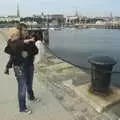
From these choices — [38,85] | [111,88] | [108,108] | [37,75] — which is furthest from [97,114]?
[37,75]

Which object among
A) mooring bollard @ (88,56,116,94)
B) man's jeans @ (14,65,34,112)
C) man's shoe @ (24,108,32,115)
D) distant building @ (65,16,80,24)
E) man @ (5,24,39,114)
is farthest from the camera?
distant building @ (65,16,80,24)

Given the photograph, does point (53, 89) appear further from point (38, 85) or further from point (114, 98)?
point (114, 98)

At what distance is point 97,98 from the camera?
19.5ft

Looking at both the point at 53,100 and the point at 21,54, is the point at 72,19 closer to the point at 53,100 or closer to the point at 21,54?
the point at 53,100

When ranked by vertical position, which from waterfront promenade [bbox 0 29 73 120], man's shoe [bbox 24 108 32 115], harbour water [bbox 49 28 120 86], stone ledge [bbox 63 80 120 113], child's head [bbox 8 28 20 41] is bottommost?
harbour water [bbox 49 28 120 86]

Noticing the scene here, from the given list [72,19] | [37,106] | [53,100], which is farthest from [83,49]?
[72,19]

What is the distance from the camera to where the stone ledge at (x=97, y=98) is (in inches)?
217

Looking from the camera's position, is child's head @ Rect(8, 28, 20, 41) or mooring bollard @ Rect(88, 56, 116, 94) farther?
mooring bollard @ Rect(88, 56, 116, 94)

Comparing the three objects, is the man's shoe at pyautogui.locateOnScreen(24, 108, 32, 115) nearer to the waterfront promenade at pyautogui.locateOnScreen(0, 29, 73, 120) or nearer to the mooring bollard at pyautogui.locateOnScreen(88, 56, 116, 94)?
the waterfront promenade at pyautogui.locateOnScreen(0, 29, 73, 120)

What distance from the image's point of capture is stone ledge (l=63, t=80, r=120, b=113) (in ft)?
18.1

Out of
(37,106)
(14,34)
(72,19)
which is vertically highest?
(72,19)

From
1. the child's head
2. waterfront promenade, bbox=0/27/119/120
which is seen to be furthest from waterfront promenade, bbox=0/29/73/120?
the child's head

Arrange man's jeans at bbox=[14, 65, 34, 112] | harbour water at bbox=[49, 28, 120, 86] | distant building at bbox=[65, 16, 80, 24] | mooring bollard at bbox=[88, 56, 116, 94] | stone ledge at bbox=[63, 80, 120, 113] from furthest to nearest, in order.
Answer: distant building at bbox=[65, 16, 80, 24], harbour water at bbox=[49, 28, 120, 86], mooring bollard at bbox=[88, 56, 116, 94], stone ledge at bbox=[63, 80, 120, 113], man's jeans at bbox=[14, 65, 34, 112]

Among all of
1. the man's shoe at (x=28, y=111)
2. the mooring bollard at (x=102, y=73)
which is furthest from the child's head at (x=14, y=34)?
the mooring bollard at (x=102, y=73)
